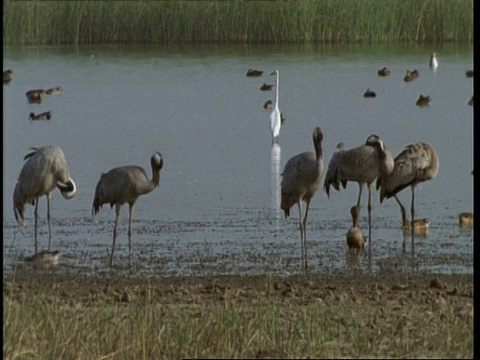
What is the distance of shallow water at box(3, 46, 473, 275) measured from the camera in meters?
8.25

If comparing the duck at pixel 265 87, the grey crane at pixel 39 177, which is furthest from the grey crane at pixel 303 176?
the duck at pixel 265 87

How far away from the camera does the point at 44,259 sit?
792 centimetres

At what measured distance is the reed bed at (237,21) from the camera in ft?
73.2

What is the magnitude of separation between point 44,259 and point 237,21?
15.1 meters

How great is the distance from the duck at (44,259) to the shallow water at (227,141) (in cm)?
8

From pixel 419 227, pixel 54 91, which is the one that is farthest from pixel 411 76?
pixel 419 227

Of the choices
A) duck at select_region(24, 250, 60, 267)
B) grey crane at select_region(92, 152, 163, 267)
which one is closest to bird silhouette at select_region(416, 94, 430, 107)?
grey crane at select_region(92, 152, 163, 267)

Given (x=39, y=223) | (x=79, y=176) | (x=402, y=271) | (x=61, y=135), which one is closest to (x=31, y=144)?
(x=61, y=135)

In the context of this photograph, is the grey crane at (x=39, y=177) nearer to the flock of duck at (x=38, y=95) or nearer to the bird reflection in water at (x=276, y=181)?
the bird reflection in water at (x=276, y=181)

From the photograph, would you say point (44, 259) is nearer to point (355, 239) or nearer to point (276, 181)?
point (355, 239)

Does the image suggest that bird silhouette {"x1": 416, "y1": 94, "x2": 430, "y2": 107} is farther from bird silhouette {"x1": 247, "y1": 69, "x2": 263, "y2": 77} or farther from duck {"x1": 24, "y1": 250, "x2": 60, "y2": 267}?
duck {"x1": 24, "y1": 250, "x2": 60, "y2": 267}

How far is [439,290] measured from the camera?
22.3 ft

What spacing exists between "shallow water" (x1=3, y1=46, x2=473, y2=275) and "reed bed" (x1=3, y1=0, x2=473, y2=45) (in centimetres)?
28

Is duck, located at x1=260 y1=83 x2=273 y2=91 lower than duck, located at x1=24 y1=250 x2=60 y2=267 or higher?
higher
